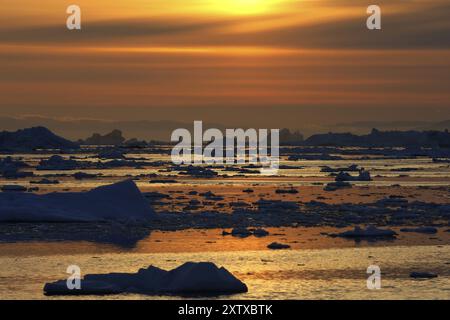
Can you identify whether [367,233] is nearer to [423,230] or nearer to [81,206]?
[423,230]

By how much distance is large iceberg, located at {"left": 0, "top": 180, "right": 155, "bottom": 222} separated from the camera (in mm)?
21469

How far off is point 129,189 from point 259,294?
34.5 ft

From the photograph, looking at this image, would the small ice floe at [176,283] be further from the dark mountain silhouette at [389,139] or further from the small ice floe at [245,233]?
the dark mountain silhouette at [389,139]

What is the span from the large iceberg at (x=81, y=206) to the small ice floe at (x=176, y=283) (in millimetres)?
8096

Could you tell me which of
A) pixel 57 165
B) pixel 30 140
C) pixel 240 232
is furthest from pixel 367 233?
pixel 30 140

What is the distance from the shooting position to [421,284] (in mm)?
13641

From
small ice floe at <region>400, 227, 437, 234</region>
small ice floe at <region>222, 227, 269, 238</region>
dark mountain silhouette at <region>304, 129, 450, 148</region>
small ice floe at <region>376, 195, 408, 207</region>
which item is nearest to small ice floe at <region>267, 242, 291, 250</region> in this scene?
small ice floe at <region>222, 227, 269, 238</region>

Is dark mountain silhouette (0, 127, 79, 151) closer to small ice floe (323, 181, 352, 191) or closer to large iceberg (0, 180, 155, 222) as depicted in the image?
small ice floe (323, 181, 352, 191)

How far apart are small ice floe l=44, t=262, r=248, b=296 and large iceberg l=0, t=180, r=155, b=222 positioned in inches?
319

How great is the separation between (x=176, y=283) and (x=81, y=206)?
9711 millimetres

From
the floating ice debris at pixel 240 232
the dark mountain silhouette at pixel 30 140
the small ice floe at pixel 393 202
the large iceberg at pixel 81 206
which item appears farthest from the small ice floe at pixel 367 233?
the dark mountain silhouette at pixel 30 140

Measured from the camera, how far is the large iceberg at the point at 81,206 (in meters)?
21.5

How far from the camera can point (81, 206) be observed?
2223 cm
